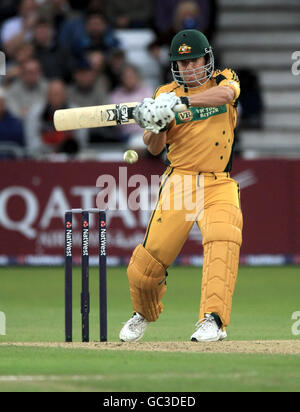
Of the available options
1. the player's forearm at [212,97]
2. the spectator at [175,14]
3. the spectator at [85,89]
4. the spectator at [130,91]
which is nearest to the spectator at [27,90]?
the spectator at [85,89]

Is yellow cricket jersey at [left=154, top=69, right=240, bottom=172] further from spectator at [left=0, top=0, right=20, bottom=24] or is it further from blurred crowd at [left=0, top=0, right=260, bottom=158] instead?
spectator at [left=0, top=0, right=20, bottom=24]

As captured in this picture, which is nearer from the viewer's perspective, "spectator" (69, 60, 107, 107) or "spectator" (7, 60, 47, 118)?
"spectator" (7, 60, 47, 118)

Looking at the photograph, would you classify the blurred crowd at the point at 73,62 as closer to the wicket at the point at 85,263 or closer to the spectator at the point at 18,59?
the spectator at the point at 18,59

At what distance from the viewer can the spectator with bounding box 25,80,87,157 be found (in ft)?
47.9

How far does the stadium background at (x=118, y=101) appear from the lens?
1431cm

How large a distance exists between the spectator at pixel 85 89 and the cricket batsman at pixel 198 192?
7.51 m

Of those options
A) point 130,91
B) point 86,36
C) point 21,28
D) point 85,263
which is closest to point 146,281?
point 85,263

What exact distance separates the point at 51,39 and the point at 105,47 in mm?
808

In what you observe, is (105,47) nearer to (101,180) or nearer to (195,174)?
(101,180)

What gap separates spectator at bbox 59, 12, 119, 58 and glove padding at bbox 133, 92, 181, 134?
895cm

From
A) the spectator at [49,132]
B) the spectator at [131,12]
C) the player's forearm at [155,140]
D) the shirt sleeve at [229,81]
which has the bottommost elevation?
the player's forearm at [155,140]

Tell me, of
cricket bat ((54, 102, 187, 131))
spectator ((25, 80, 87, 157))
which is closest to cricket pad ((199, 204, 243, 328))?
cricket bat ((54, 102, 187, 131))
